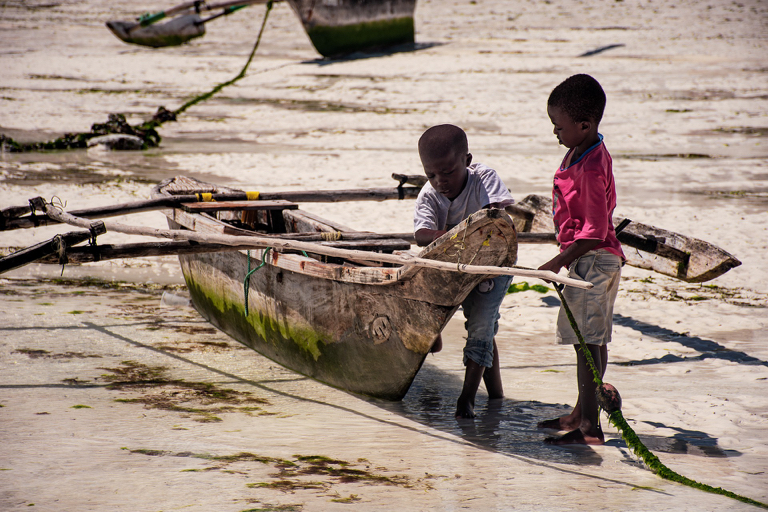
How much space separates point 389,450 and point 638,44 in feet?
48.1

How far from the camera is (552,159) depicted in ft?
32.7

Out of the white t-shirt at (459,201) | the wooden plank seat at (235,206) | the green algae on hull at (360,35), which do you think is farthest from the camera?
the green algae on hull at (360,35)

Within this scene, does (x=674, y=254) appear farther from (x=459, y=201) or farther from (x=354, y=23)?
(x=354, y=23)

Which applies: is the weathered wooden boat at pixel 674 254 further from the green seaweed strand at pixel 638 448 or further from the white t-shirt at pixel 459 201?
the green seaweed strand at pixel 638 448

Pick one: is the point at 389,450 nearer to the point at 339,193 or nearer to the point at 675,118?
the point at 339,193

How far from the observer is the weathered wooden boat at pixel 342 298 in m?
3.21

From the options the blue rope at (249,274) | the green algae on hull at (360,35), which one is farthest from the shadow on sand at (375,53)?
the blue rope at (249,274)

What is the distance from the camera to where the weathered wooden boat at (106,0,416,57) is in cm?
1565

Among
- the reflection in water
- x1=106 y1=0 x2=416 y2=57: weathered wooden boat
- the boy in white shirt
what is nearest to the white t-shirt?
the boy in white shirt

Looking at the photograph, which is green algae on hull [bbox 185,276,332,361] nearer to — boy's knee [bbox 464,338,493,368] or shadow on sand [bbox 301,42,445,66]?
boy's knee [bbox 464,338,493,368]

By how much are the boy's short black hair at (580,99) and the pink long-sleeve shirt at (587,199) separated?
0.14 metres

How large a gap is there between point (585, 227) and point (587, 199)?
114 mm

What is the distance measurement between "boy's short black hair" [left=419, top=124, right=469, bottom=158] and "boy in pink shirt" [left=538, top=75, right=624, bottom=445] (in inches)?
16.8

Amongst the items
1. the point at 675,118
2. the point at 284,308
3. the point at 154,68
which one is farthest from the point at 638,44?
the point at 284,308
